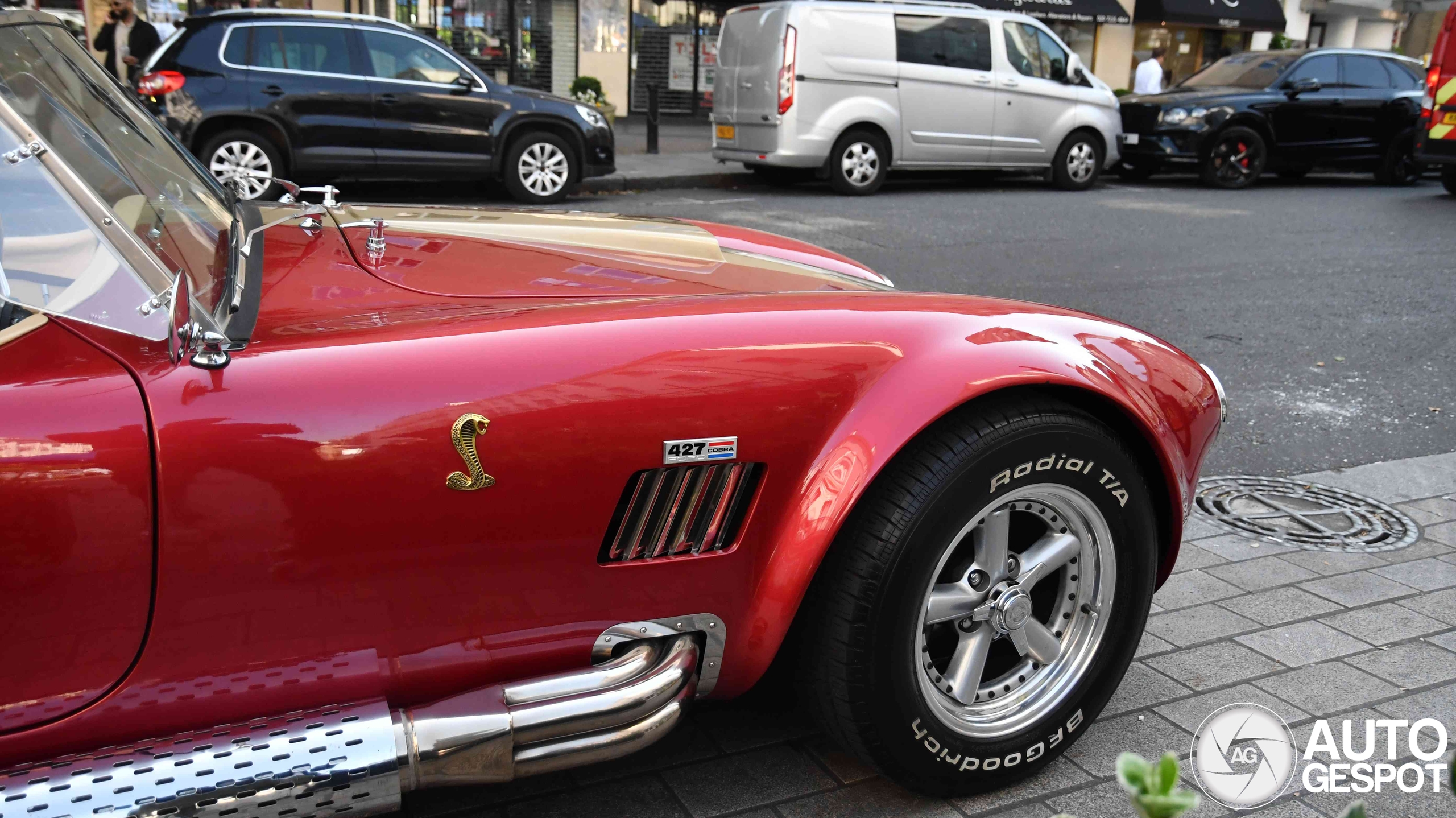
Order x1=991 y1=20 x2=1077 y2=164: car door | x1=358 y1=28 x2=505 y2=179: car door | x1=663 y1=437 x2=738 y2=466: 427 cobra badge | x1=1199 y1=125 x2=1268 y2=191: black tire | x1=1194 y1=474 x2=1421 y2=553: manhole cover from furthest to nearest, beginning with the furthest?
x1=1199 y1=125 x2=1268 y2=191: black tire → x1=991 y1=20 x2=1077 y2=164: car door → x1=358 y1=28 x2=505 y2=179: car door → x1=1194 y1=474 x2=1421 y2=553: manhole cover → x1=663 y1=437 x2=738 y2=466: 427 cobra badge

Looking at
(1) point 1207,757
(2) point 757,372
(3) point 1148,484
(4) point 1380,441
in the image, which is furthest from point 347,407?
(4) point 1380,441

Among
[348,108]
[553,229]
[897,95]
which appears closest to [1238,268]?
[897,95]

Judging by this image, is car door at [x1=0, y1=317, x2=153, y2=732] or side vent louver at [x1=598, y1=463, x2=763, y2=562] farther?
side vent louver at [x1=598, y1=463, x2=763, y2=562]

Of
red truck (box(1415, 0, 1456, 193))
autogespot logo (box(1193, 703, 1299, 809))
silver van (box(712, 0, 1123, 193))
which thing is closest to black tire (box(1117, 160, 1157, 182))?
silver van (box(712, 0, 1123, 193))

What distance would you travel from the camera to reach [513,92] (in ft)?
35.3

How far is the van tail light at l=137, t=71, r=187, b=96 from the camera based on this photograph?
9.27m

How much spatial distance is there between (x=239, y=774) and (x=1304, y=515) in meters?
3.59

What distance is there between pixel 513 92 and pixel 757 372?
9.49 meters

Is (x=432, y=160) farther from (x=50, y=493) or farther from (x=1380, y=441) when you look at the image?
(x=50, y=493)

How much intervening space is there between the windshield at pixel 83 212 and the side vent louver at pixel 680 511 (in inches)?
27.5

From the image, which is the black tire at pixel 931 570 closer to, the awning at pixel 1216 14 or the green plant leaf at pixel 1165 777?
the green plant leaf at pixel 1165 777

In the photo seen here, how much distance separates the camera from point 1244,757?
243cm

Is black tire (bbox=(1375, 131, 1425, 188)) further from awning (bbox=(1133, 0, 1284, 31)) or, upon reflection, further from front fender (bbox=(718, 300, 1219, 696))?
front fender (bbox=(718, 300, 1219, 696))

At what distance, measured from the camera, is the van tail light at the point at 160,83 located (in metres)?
9.27
